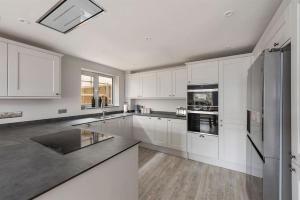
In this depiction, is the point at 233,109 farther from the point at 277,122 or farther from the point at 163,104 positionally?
the point at 163,104

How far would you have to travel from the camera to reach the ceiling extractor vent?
4.28 ft

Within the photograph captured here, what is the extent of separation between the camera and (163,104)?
390cm

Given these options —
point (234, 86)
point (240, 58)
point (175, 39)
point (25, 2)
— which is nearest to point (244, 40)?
point (240, 58)

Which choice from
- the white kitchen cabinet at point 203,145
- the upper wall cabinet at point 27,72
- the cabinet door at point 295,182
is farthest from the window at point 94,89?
the cabinet door at point 295,182

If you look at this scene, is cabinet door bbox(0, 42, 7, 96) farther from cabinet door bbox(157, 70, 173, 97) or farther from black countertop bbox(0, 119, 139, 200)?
cabinet door bbox(157, 70, 173, 97)

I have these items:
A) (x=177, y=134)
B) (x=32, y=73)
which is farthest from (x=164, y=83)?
(x=32, y=73)

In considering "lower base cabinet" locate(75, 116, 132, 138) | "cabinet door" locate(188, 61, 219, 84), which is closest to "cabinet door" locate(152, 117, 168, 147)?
"lower base cabinet" locate(75, 116, 132, 138)

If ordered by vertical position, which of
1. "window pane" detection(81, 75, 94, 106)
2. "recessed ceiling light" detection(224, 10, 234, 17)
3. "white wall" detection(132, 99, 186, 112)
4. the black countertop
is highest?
"recessed ceiling light" detection(224, 10, 234, 17)

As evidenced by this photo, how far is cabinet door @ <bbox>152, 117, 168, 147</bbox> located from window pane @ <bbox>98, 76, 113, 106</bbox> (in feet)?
4.74

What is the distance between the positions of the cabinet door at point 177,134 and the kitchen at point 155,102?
0.02 meters

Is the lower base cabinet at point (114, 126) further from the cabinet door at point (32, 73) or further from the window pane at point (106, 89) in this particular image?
the cabinet door at point (32, 73)

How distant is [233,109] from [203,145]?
918mm

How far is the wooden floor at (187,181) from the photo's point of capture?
1.86 m

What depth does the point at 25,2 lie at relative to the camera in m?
1.31
